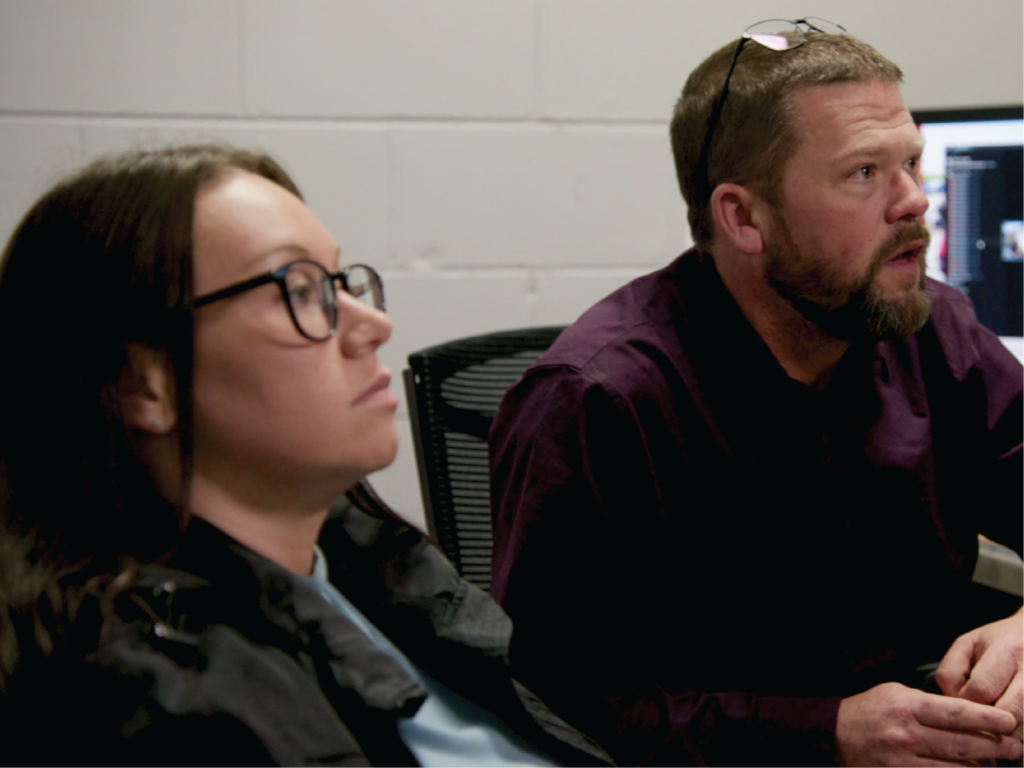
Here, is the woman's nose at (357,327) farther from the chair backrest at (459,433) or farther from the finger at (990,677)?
the finger at (990,677)

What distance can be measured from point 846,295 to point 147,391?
0.89 metres

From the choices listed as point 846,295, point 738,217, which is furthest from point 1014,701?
point 738,217

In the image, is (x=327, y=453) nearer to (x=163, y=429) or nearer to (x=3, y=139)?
(x=163, y=429)

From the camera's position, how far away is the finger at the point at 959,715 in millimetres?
976

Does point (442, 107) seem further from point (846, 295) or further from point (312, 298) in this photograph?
point (312, 298)

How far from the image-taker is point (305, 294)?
682mm

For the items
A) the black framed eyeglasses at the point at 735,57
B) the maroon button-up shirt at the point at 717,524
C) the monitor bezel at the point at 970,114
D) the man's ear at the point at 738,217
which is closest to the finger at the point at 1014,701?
the maroon button-up shirt at the point at 717,524

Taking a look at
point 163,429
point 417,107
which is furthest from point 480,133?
point 163,429

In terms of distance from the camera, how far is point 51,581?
0.59m

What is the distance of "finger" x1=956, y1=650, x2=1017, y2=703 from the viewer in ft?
3.40

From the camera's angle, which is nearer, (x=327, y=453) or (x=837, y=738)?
(x=327, y=453)

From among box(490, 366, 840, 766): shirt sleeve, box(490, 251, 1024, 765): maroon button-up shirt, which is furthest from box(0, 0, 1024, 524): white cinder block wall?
box(490, 366, 840, 766): shirt sleeve

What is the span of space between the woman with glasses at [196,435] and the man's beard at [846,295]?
698 mm

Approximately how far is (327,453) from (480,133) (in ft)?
4.42
